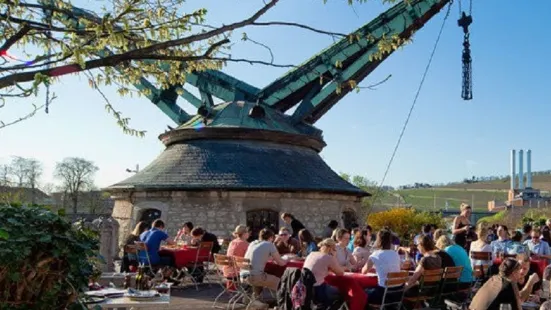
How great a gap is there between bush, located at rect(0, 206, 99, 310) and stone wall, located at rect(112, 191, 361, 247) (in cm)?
1434

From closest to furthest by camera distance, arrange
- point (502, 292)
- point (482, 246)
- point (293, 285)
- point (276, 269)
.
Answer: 1. point (502, 292)
2. point (293, 285)
3. point (276, 269)
4. point (482, 246)

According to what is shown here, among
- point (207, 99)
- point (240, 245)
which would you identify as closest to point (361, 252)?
point (240, 245)

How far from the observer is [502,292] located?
17.3 ft

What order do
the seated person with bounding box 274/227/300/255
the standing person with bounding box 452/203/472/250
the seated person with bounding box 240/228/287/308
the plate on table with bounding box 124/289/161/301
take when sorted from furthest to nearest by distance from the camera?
the standing person with bounding box 452/203/472/250 < the seated person with bounding box 274/227/300/255 < the seated person with bounding box 240/228/287/308 < the plate on table with bounding box 124/289/161/301

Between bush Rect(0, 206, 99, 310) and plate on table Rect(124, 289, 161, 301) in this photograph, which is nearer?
bush Rect(0, 206, 99, 310)

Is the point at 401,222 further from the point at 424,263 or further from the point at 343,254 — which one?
the point at 424,263

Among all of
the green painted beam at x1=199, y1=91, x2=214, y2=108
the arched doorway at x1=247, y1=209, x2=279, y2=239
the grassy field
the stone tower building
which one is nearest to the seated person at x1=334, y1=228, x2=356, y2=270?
the stone tower building

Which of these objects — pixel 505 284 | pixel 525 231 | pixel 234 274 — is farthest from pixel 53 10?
pixel 525 231

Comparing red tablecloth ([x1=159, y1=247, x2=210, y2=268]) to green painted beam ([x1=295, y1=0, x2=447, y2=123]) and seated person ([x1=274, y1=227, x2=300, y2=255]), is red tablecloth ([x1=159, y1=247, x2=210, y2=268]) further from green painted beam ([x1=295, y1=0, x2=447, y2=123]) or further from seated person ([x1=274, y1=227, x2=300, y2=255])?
green painted beam ([x1=295, y1=0, x2=447, y2=123])

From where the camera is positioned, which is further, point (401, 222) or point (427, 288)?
point (401, 222)

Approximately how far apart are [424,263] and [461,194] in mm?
98828

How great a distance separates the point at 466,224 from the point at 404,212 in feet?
49.1

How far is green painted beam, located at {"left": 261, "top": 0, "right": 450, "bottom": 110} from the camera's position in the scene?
69.8 ft

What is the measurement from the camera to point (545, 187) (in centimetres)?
9862
